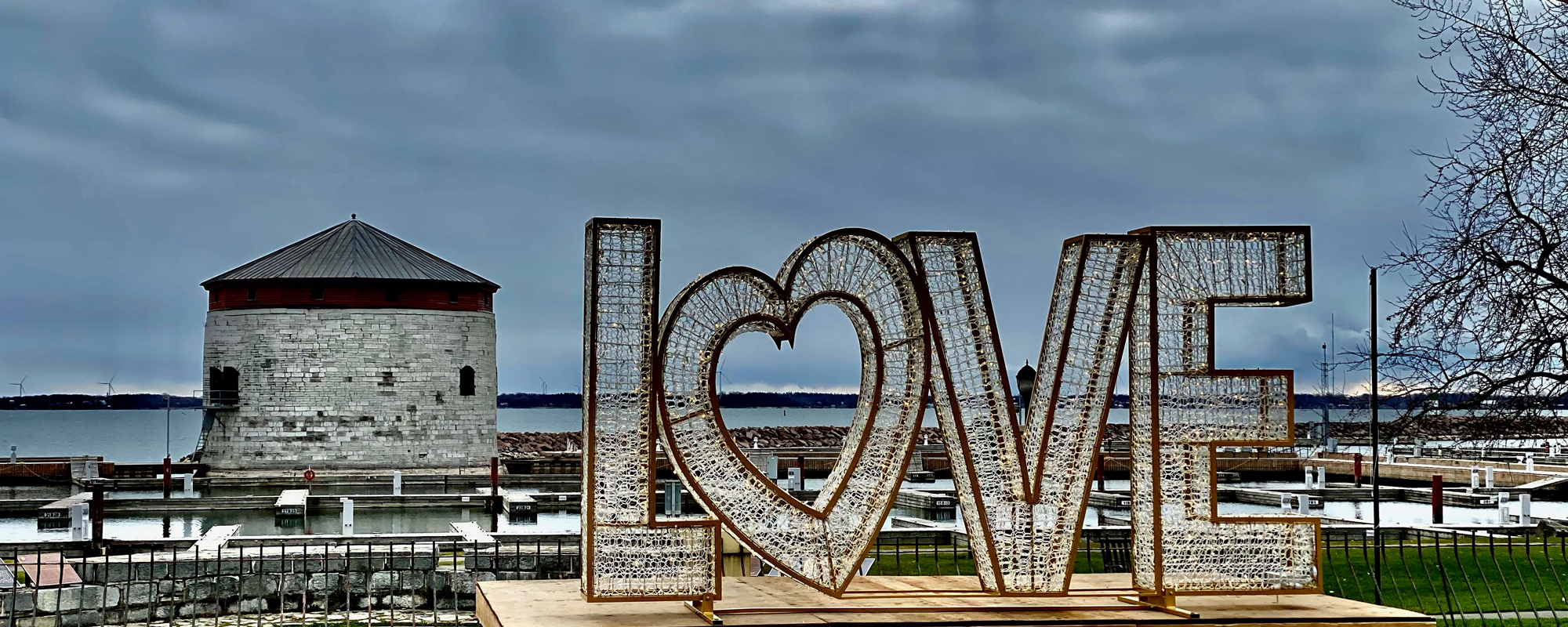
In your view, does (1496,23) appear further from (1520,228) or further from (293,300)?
(293,300)

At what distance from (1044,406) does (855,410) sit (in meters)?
1.15

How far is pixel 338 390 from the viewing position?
40.1m

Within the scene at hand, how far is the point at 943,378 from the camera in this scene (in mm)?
8500

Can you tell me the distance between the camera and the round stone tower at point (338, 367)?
39.8 meters

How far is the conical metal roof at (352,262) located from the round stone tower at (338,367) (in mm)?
65

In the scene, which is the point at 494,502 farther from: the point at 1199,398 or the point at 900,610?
the point at 1199,398

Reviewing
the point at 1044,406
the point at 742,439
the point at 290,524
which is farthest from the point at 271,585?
the point at 742,439

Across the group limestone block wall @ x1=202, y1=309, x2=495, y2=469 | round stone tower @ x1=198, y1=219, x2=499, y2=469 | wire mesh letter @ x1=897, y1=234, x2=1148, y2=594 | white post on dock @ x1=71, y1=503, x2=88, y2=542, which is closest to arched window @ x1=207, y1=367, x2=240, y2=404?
round stone tower @ x1=198, y1=219, x2=499, y2=469

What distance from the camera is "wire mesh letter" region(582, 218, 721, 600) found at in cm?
793

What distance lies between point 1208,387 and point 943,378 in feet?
5.06

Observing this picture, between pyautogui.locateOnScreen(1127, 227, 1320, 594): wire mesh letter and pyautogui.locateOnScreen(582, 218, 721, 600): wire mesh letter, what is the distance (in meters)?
2.68

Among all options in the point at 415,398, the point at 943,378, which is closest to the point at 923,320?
the point at 943,378

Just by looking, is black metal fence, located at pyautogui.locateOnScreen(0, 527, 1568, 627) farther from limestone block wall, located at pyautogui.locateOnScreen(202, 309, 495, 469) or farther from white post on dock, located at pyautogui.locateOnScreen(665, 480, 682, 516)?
limestone block wall, located at pyautogui.locateOnScreen(202, 309, 495, 469)

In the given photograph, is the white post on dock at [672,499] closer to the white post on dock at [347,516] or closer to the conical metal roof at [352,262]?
the white post on dock at [347,516]
